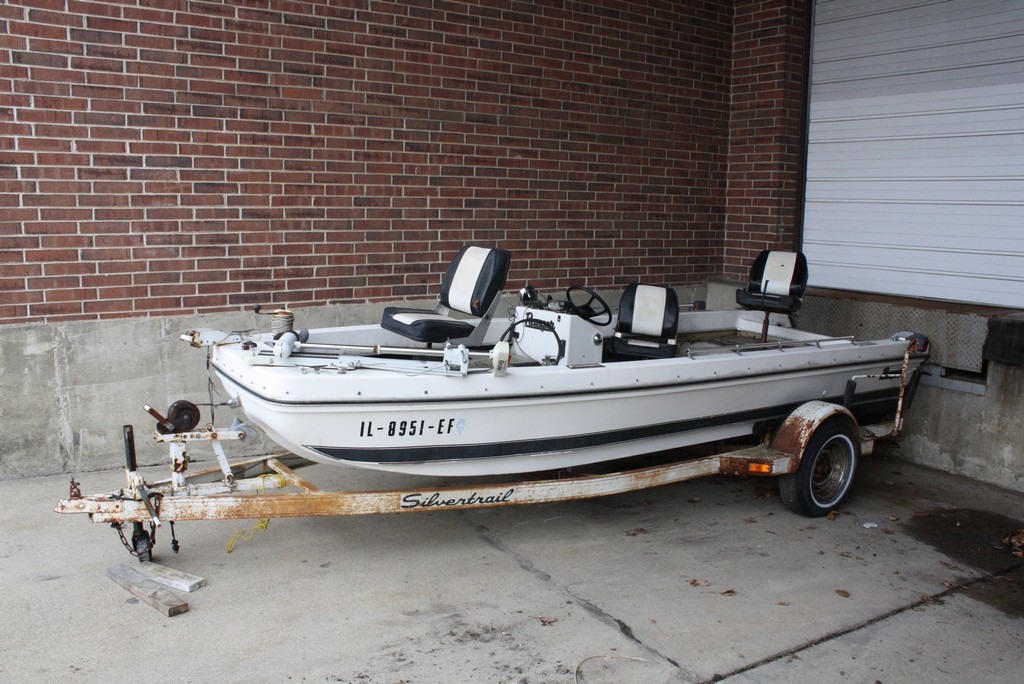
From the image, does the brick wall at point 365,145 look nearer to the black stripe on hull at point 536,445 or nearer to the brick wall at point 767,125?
the brick wall at point 767,125

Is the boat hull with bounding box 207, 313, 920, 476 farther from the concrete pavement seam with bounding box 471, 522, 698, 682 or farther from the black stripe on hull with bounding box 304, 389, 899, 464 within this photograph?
the concrete pavement seam with bounding box 471, 522, 698, 682

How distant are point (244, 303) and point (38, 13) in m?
2.10

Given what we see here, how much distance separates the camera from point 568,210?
7.44 metres

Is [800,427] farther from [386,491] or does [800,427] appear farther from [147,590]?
[147,590]

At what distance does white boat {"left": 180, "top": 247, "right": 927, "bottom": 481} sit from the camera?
399 cm

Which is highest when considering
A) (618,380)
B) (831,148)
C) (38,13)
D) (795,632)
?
(38,13)

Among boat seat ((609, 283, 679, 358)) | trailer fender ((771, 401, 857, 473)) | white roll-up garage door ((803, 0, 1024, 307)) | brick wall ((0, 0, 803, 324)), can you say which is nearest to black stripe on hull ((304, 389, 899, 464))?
trailer fender ((771, 401, 857, 473))

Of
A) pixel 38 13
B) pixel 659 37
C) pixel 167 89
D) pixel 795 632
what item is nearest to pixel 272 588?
pixel 795 632

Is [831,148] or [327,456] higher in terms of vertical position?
[831,148]

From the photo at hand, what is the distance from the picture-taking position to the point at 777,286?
6215 mm

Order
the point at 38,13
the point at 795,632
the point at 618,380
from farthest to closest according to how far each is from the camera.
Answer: the point at 38,13, the point at 618,380, the point at 795,632

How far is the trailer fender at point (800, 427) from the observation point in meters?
5.02

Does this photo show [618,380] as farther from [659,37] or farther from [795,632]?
[659,37]

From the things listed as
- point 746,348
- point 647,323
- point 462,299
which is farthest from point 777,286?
point 462,299
